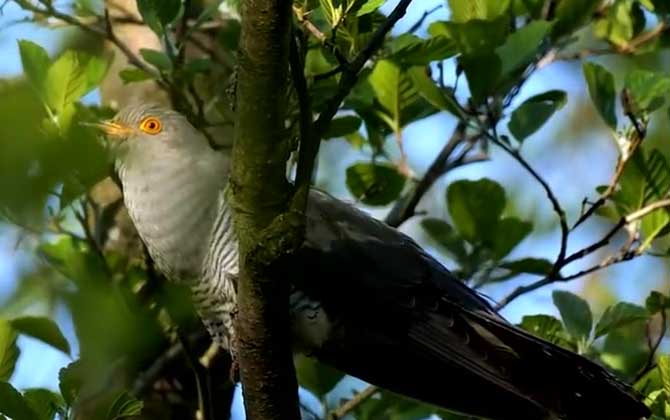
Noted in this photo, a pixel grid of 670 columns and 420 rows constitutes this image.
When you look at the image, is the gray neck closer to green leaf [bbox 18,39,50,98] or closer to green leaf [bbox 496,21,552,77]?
green leaf [bbox 18,39,50,98]

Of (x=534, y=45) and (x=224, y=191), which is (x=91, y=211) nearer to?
(x=224, y=191)

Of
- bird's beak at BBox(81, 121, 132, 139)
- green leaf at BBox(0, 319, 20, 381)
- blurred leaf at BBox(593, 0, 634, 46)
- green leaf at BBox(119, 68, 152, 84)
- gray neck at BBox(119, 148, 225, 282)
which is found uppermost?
blurred leaf at BBox(593, 0, 634, 46)

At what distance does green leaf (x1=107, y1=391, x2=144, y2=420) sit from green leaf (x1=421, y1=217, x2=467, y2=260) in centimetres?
122

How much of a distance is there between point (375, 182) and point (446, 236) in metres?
0.23

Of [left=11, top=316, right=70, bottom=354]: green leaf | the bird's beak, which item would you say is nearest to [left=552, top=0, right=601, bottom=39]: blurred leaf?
the bird's beak

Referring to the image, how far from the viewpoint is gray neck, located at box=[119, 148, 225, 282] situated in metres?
2.76

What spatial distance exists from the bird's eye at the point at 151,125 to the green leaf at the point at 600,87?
103cm

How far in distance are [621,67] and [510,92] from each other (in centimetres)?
275

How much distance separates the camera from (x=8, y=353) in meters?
2.29

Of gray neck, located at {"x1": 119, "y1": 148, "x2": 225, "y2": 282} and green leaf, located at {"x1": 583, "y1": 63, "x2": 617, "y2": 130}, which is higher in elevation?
green leaf, located at {"x1": 583, "y1": 63, "x2": 617, "y2": 130}

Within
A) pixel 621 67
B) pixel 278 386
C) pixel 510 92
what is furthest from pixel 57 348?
pixel 621 67

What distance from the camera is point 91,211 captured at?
3.23 m

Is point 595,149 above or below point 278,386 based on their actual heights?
above

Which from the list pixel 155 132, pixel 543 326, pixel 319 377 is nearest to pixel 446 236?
pixel 543 326
